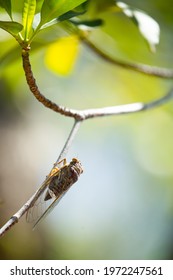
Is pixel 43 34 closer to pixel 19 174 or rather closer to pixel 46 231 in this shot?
pixel 19 174

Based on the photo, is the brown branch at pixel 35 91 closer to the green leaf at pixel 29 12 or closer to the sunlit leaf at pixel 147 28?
the green leaf at pixel 29 12

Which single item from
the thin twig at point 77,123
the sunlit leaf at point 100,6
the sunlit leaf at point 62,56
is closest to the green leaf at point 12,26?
the thin twig at point 77,123

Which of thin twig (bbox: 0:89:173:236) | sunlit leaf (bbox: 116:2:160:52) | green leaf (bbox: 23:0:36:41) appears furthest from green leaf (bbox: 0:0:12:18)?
sunlit leaf (bbox: 116:2:160:52)

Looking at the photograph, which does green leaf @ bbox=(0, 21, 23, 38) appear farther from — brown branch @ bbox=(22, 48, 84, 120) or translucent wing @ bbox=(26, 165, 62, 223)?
translucent wing @ bbox=(26, 165, 62, 223)

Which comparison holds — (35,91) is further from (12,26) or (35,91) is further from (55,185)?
(55,185)

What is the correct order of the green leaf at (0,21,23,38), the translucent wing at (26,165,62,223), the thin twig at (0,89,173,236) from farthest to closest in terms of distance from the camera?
the translucent wing at (26,165,62,223) < the green leaf at (0,21,23,38) < the thin twig at (0,89,173,236)

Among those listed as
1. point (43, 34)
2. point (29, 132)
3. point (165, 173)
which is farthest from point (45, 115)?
point (43, 34)

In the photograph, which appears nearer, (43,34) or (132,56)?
(43,34)
